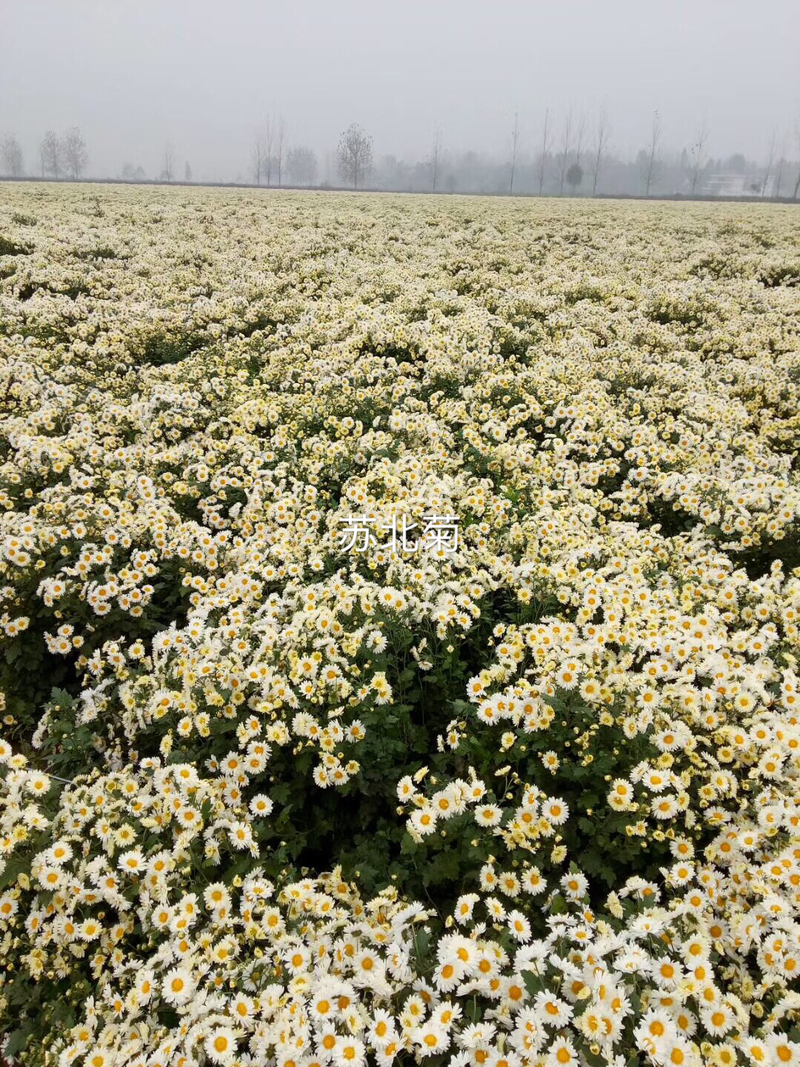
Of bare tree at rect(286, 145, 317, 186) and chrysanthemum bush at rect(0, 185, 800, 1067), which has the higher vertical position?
bare tree at rect(286, 145, 317, 186)

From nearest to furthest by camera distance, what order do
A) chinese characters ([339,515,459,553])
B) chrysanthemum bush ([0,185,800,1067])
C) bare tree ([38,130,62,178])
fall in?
1. chrysanthemum bush ([0,185,800,1067])
2. chinese characters ([339,515,459,553])
3. bare tree ([38,130,62,178])

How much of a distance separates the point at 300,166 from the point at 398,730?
18804 centimetres

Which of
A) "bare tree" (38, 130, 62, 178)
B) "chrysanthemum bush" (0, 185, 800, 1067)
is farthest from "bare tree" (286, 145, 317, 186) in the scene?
"chrysanthemum bush" (0, 185, 800, 1067)

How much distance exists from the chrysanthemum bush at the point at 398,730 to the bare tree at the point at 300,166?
7098 inches

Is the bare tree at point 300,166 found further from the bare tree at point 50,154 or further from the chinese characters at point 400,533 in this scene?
the chinese characters at point 400,533

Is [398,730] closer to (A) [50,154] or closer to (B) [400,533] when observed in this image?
(B) [400,533]

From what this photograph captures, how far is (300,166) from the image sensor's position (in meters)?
163

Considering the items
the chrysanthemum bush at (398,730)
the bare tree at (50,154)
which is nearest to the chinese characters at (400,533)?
the chrysanthemum bush at (398,730)

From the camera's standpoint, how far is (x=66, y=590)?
4.87 metres

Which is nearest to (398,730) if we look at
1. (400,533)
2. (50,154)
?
(400,533)

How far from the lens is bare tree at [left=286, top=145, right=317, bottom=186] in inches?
6383

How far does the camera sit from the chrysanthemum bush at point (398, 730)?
8.29 ft

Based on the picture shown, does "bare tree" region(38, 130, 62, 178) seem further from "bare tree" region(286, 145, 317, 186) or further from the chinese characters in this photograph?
the chinese characters

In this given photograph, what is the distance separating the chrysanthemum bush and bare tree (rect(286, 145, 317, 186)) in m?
180
